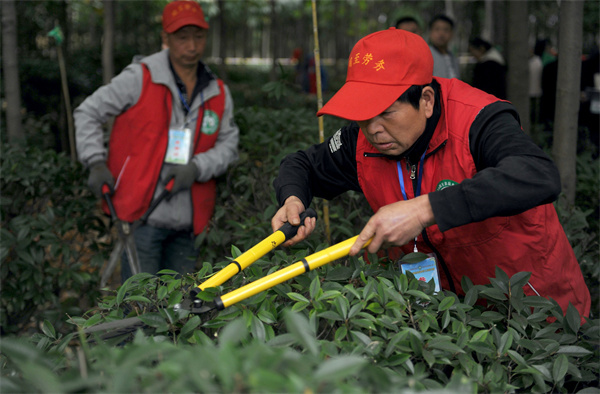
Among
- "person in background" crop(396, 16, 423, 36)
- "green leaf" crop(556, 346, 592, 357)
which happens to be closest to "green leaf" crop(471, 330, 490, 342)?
"green leaf" crop(556, 346, 592, 357)

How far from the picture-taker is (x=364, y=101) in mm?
1960

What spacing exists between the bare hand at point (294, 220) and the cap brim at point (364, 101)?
0.43 metres

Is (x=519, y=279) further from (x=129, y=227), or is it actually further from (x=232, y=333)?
(x=129, y=227)

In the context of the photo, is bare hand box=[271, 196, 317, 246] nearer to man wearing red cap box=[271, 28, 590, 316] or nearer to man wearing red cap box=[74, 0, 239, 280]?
man wearing red cap box=[271, 28, 590, 316]

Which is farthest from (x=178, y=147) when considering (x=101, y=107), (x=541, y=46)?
(x=541, y=46)

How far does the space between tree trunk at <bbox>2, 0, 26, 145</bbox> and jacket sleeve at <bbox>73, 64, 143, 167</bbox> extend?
1.32 m

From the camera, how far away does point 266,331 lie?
5.27 ft

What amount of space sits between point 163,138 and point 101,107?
42 centimetres

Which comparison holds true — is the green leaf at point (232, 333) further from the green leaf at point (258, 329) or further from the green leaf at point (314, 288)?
the green leaf at point (314, 288)

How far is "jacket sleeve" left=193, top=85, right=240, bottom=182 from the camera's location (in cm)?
359

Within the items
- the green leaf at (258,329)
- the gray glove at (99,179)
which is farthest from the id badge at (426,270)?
the gray glove at (99,179)

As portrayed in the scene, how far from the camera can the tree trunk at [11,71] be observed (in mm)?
4555

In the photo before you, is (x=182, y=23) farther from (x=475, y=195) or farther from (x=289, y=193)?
(x=475, y=195)

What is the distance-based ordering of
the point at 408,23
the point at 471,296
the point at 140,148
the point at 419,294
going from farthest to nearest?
the point at 408,23 < the point at 140,148 < the point at 471,296 < the point at 419,294
